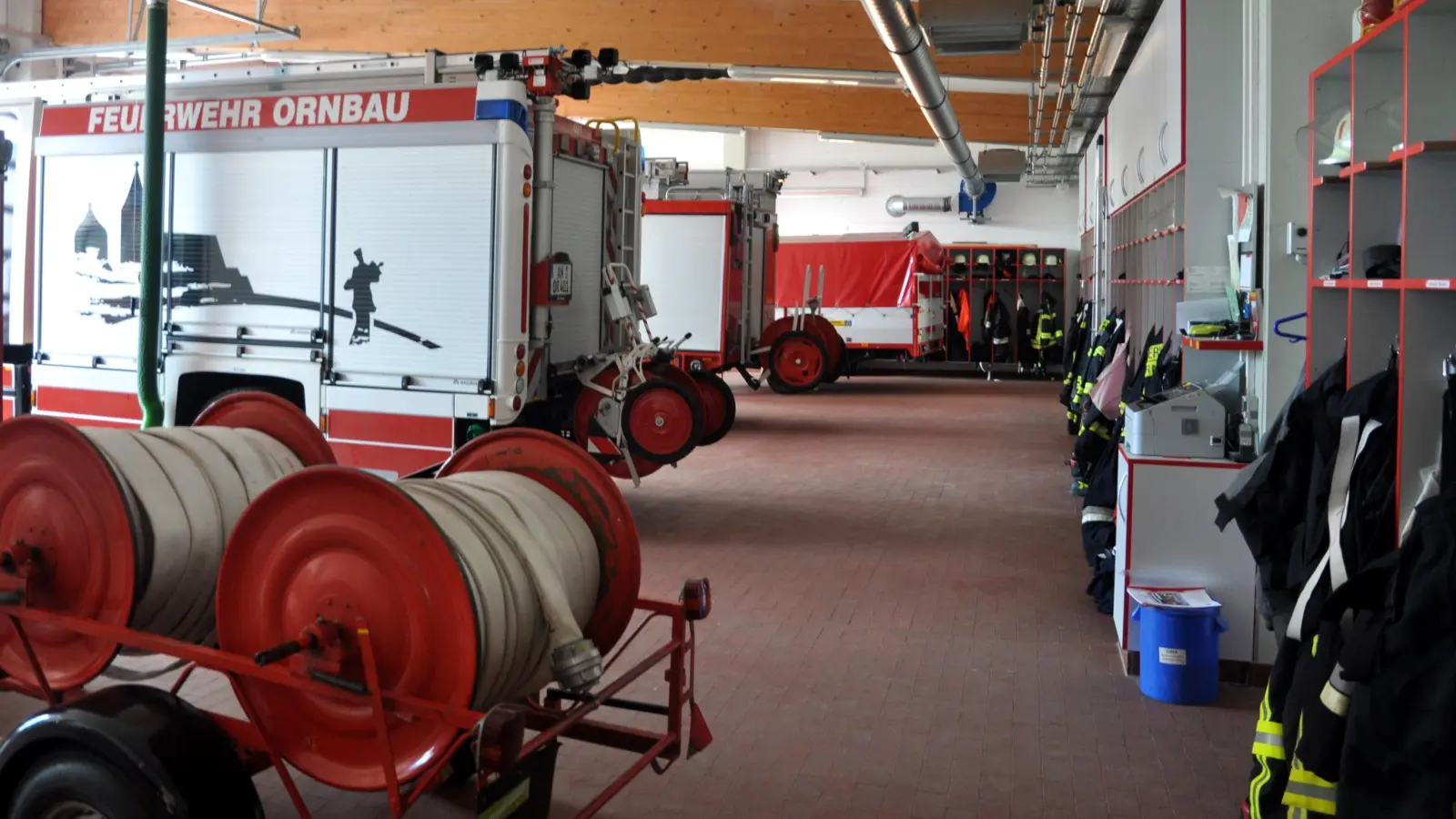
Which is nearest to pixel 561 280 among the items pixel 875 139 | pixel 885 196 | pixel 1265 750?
pixel 1265 750

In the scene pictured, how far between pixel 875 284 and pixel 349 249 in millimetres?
15520

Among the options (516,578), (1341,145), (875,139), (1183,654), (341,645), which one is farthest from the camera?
(875,139)

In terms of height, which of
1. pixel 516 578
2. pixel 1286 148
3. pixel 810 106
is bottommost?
pixel 516 578

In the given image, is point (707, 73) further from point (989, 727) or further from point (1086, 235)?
point (1086, 235)

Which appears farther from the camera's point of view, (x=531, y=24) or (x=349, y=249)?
(x=531, y=24)

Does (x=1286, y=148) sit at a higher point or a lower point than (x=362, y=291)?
higher

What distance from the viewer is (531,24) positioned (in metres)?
13.5

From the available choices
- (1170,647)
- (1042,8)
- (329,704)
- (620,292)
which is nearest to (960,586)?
(1170,647)

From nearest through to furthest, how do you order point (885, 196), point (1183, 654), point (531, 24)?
point (1183, 654) < point (531, 24) < point (885, 196)

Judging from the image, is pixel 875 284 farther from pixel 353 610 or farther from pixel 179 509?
pixel 353 610

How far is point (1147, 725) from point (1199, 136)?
396 centimetres

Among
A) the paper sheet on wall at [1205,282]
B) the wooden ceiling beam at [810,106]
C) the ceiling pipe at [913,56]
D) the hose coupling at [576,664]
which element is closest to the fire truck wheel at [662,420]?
the paper sheet on wall at [1205,282]

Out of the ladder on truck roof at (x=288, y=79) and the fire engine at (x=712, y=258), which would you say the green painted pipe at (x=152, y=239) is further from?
the fire engine at (x=712, y=258)

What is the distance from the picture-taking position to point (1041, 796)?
14.2 feet
